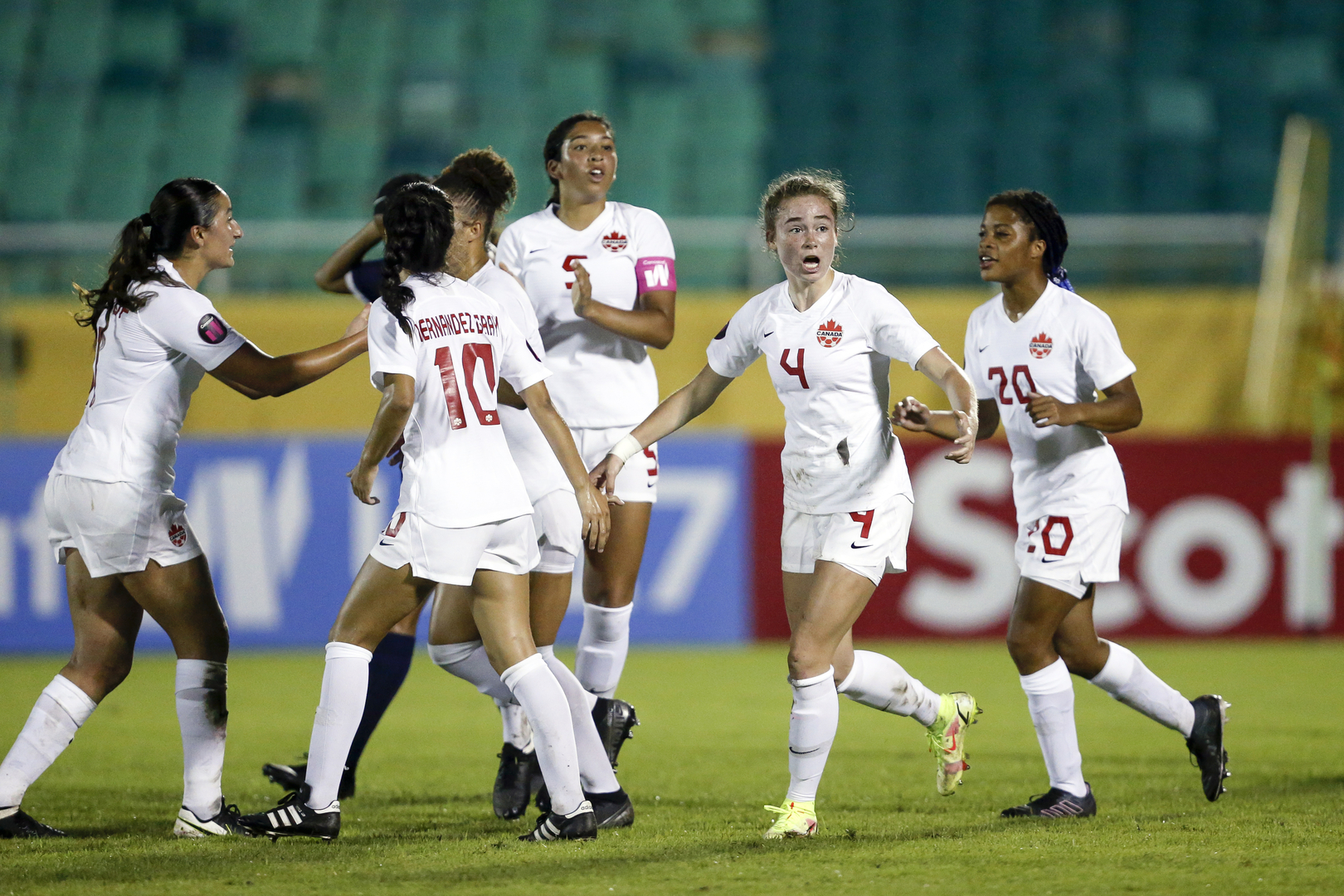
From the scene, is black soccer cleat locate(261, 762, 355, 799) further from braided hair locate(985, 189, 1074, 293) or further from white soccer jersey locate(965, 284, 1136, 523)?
braided hair locate(985, 189, 1074, 293)

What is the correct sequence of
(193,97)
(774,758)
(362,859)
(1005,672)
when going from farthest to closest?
(193,97) < (1005,672) < (774,758) < (362,859)

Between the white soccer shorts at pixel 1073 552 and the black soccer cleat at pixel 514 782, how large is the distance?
1852 millimetres

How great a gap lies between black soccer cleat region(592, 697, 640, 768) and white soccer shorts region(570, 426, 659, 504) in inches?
29.3

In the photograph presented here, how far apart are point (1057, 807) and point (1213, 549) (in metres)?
5.73

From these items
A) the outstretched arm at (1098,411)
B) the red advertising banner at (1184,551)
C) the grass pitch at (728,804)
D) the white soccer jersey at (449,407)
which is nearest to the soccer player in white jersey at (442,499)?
the white soccer jersey at (449,407)

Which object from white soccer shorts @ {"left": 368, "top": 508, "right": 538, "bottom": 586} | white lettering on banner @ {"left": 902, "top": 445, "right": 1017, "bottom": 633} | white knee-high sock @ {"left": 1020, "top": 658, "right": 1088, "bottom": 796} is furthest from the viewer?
white lettering on banner @ {"left": 902, "top": 445, "right": 1017, "bottom": 633}

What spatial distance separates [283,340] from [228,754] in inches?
193

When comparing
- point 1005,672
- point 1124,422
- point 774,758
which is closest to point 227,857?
point 774,758

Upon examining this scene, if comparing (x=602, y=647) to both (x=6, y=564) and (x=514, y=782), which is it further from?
(x=6, y=564)

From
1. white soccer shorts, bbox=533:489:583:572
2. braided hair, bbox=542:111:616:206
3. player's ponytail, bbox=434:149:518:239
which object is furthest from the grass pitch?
braided hair, bbox=542:111:616:206

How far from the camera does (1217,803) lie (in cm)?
523

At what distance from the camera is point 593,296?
5.45 m

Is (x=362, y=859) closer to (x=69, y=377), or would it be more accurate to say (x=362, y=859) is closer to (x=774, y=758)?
(x=774, y=758)

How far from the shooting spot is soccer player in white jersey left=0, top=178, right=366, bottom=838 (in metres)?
4.64
